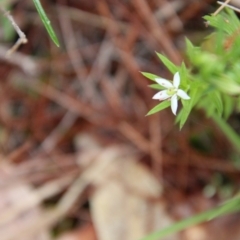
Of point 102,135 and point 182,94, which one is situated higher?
point 182,94

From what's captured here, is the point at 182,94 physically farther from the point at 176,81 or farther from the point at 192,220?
the point at 192,220

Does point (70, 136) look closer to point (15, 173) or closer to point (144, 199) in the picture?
point (15, 173)

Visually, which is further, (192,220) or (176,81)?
(192,220)

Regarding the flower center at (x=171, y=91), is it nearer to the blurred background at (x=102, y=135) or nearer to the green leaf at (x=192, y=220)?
the green leaf at (x=192, y=220)

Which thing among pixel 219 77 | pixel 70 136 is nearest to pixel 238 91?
pixel 219 77

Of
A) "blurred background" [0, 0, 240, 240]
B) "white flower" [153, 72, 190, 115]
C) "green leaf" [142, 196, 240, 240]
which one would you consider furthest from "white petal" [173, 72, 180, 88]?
"blurred background" [0, 0, 240, 240]

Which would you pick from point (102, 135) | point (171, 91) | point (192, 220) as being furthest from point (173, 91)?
point (102, 135)

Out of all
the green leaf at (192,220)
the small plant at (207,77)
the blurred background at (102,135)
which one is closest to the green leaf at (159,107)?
the small plant at (207,77)

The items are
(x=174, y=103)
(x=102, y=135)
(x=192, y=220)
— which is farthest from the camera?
(x=102, y=135)

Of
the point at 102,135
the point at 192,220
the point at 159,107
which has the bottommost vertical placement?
the point at 102,135
